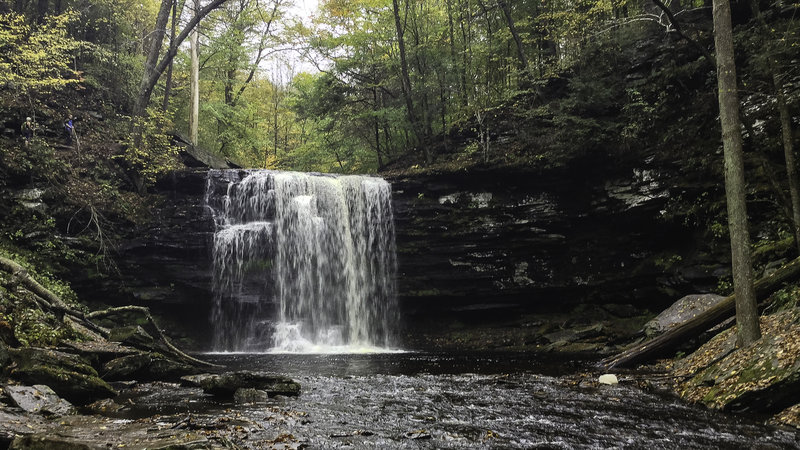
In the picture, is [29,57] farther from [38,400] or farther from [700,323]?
[700,323]

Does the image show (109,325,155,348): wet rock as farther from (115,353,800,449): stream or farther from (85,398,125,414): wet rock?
(85,398,125,414): wet rock

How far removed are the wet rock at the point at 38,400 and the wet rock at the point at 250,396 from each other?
6.94 feet

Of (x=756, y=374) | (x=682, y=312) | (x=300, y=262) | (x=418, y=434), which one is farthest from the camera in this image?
(x=300, y=262)

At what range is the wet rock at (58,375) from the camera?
246 inches

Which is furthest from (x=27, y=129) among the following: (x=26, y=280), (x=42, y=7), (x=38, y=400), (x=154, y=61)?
(x=38, y=400)

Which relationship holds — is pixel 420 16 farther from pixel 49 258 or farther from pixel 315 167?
pixel 49 258

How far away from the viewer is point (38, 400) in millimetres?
5730

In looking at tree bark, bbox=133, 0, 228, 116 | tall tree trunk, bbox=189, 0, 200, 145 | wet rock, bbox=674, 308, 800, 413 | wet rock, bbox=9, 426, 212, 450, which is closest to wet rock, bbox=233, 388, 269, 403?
wet rock, bbox=9, 426, 212, 450

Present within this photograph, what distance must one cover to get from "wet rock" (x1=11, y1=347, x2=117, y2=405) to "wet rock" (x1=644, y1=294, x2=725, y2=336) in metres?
11.0

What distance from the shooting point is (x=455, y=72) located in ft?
66.7

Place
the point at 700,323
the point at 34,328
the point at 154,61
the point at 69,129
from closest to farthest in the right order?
the point at 34,328 < the point at 700,323 < the point at 69,129 < the point at 154,61

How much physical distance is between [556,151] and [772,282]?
8.74m

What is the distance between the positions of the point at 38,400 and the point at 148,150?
1364 cm

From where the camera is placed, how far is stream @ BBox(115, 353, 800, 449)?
16.3ft
